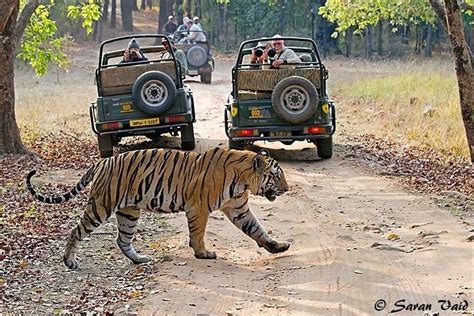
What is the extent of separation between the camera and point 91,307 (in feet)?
23.3

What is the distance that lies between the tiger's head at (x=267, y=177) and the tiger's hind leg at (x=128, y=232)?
3.79ft

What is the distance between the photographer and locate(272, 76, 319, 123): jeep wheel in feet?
47.6

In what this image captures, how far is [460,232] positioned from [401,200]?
229cm

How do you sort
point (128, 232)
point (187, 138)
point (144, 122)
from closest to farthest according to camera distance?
point (128, 232), point (144, 122), point (187, 138)

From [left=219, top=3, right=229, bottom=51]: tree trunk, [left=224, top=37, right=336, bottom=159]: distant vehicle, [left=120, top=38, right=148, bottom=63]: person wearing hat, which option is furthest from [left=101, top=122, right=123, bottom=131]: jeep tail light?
[left=219, top=3, right=229, bottom=51]: tree trunk

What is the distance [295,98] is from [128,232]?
641 centimetres

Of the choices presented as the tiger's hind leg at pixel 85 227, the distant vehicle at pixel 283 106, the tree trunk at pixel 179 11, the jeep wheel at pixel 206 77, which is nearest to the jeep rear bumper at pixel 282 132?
the distant vehicle at pixel 283 106

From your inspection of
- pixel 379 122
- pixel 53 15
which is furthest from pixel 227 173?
pixel 53 15

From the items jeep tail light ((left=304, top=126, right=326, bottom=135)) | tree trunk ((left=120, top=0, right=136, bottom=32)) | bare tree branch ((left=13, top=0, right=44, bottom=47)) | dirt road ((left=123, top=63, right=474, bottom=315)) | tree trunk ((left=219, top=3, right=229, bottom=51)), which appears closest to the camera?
dirt road ((left=123, top=63, right=474, bottom=315))

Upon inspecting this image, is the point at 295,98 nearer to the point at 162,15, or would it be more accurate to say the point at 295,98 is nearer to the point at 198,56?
the point at 198,56

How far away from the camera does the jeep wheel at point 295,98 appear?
14523 millimetres

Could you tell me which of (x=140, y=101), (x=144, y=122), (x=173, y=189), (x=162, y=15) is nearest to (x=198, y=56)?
(x=144, y=122)

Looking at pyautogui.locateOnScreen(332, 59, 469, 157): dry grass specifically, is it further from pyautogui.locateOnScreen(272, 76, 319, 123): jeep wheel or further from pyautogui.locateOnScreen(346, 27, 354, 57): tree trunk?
pyautogui.locateOnScreen(346, 27, 354, 57): tree trunk

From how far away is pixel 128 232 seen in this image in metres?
8.63
